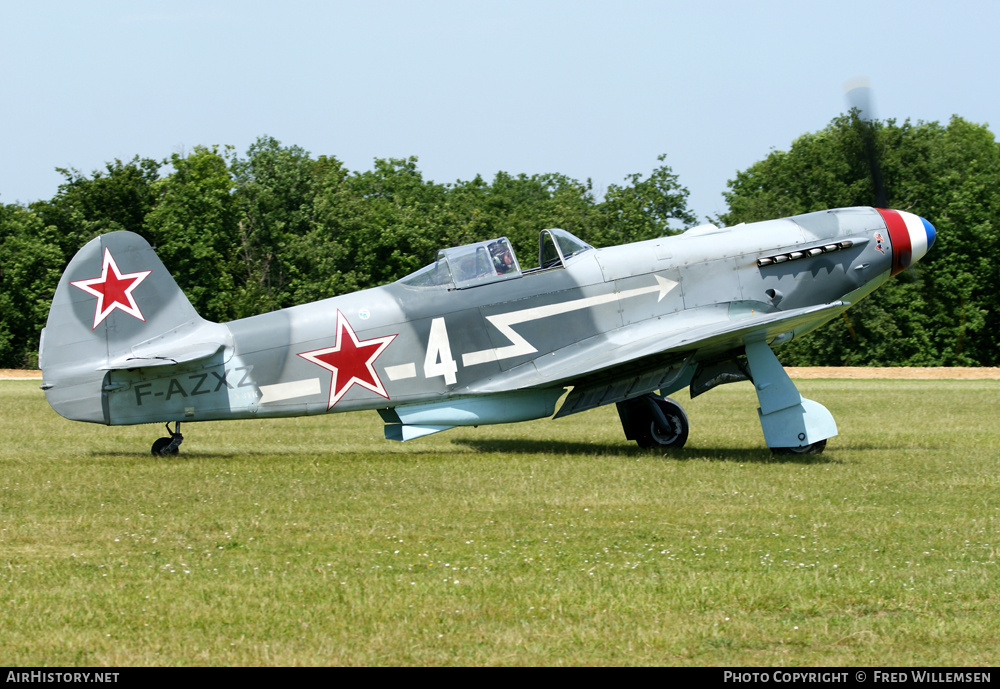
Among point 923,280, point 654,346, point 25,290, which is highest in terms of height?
point 25,290

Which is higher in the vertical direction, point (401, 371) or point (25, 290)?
point (25, 290)

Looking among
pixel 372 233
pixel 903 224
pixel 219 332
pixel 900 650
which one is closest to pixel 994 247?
pixel 372 233

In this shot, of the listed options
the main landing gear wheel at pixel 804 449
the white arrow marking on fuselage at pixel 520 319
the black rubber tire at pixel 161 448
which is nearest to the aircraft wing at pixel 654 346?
the white arrow marking on fuselage at pixel 520 319

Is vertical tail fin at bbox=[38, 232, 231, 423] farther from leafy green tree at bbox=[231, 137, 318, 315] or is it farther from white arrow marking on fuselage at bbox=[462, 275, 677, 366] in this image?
leafy green tree at bbox=[231, 137, 318, 315]

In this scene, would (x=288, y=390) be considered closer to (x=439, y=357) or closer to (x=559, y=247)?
(x=439, y=357)

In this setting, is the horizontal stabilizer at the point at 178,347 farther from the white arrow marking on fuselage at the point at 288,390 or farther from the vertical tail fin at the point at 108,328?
the white arrow marking on fuselage at the point at 288,390

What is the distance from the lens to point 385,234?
140 feet

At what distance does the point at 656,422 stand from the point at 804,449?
2.01 metres

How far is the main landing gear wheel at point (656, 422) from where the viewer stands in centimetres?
1244

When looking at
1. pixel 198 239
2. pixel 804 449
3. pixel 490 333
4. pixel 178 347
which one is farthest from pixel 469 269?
pixel 198 239

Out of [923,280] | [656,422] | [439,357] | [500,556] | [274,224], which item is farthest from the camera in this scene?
[274,224]

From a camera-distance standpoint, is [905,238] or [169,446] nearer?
[169,446]

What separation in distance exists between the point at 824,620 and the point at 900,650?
51 centimetres

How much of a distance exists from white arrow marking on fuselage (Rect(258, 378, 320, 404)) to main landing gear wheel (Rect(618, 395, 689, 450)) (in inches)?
156
